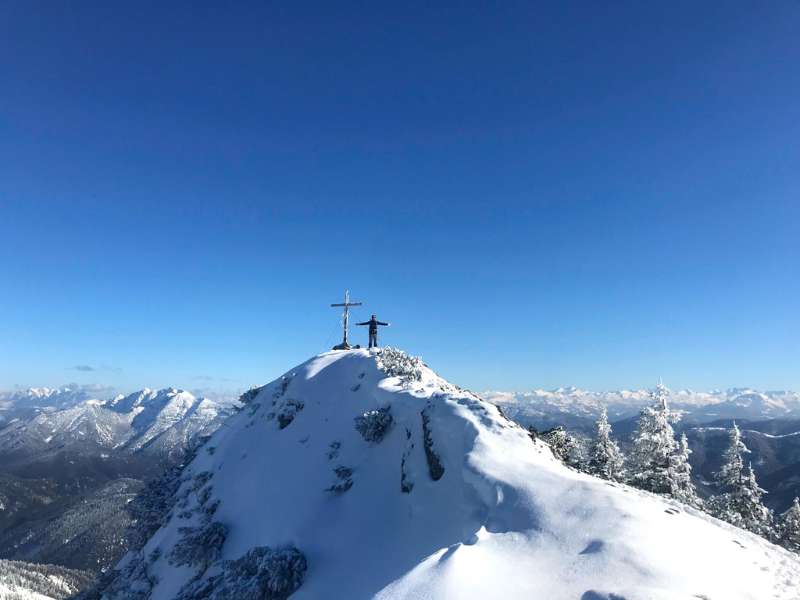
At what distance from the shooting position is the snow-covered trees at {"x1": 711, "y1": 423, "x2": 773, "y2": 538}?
33.5 m

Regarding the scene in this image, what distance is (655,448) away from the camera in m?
35.9

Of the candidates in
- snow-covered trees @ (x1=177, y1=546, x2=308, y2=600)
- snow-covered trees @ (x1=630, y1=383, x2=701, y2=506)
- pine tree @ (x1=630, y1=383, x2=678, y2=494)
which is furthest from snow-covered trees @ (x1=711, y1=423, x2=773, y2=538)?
snow-covered trees @ (x1=177, y1=546, x2=308, y2=600)

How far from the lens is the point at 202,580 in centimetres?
2088

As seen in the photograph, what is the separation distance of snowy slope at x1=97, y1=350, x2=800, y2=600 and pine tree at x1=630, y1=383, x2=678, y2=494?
17670 millimetres

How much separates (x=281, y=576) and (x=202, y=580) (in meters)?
6.52

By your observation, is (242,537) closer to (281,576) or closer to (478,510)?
(281,576)

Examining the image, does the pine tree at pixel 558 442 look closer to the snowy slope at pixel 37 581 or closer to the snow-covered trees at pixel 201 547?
the snow-covered trees at pixel 201 547

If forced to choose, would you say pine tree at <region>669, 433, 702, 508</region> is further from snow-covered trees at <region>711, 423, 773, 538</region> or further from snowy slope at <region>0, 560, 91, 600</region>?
snowy slope at <region>0, 560, 91, 600</region>

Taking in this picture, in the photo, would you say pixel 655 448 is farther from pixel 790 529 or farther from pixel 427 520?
pixel 427 520

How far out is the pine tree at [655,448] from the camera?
114 feet

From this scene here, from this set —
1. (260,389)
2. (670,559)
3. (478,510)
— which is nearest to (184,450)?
(260,389)

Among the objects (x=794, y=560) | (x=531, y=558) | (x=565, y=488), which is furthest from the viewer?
(x=565, y=488)

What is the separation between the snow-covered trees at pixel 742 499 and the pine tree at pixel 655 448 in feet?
14.5

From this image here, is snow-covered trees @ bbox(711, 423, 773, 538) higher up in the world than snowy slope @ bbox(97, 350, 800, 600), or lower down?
lower down
